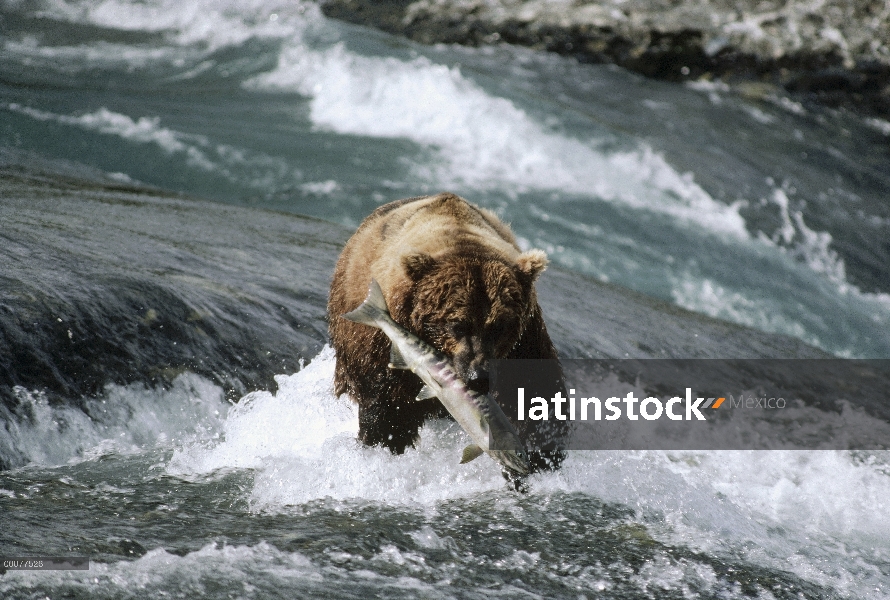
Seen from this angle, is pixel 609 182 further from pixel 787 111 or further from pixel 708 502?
pixel 708 502

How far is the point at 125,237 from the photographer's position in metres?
5.87

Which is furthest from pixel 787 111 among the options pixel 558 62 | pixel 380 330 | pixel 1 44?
pixel 380 330

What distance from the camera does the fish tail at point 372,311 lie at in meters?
3.62

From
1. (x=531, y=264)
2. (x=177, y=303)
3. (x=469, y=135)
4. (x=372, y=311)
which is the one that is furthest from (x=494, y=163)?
(x=372, y=311)

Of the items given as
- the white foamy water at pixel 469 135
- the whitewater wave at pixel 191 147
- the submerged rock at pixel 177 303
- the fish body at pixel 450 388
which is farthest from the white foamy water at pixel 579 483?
the white foamy water at pixel 469 135

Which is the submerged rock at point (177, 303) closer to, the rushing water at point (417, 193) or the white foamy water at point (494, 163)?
the rushing water at point (417, 193)

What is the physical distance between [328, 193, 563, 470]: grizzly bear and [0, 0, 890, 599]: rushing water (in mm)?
248

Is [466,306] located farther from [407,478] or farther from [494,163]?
[494,163]

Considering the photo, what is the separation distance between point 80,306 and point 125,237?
146 cm

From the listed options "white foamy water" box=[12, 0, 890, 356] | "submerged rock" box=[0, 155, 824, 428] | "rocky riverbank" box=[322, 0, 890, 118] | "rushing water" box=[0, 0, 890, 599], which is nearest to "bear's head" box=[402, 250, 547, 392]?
"rushing water" box=[0, 0, 890, 599]

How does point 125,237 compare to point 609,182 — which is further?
point 609,182

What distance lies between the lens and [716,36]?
16.2 m

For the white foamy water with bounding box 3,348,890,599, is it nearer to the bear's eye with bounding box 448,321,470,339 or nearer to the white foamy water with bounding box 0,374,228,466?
the white foamy water with bounding box 0,374,228,466

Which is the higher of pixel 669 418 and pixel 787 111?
pixel 787 111
